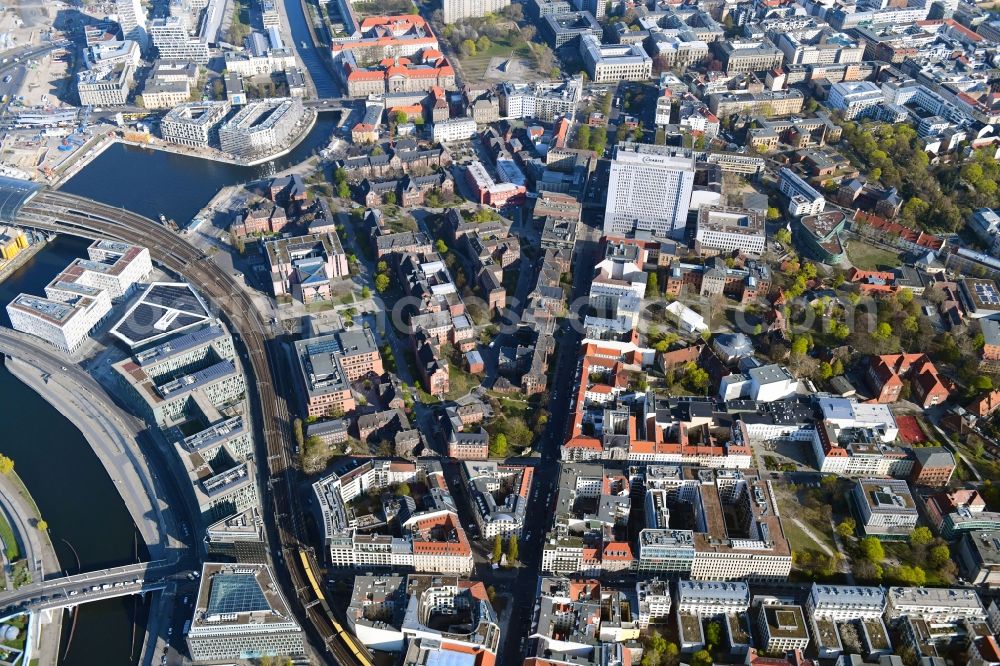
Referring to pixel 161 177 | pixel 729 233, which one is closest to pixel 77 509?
pixel 161 177

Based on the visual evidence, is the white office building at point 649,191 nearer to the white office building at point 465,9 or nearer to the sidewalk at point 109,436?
the sidewalk at point 109,436

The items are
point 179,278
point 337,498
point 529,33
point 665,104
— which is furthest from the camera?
point 529,33

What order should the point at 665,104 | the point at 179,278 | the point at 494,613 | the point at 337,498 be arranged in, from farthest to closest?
the point at 665,104
the point at 179,278
the point at 337,498
the point at 494,613

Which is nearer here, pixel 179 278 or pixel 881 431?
pixel 881 431

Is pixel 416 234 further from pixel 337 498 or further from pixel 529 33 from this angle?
pixel 529 33

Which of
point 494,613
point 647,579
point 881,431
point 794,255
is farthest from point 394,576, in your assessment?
point 794,255
